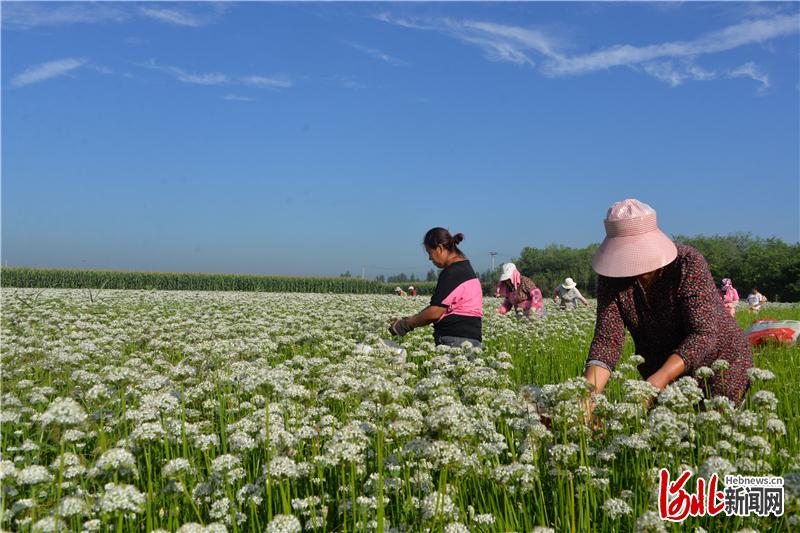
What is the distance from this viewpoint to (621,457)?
4121 millimetres

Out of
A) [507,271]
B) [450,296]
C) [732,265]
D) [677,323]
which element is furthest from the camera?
[732,265]

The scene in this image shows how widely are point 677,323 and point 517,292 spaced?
11.8 meters

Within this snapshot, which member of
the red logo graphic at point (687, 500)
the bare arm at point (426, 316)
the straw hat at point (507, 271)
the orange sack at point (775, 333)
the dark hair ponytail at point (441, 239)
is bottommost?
the red logo graphic at point (687, 500)

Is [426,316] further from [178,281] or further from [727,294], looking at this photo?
[178,281]

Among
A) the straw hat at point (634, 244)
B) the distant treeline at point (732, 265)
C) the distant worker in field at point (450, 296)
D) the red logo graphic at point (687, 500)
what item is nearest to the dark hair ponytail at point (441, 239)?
the distant worker in field at point (450, 296)

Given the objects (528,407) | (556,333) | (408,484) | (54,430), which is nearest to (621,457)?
(528,407)

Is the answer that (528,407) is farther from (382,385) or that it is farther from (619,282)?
(619,282)

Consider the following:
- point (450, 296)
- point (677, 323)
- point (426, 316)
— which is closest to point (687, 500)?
point (677, 323)

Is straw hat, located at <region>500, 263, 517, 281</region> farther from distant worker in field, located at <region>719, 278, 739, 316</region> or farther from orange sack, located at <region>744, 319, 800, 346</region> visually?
distant worker in field, located at <region>719, 278, 739, 316</region>

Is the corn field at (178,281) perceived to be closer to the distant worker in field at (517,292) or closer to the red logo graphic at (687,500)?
the distant worker in field at (517,292)

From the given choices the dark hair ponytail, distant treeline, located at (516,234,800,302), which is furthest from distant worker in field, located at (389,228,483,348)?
distant treeline, located at (516,234,800,302)

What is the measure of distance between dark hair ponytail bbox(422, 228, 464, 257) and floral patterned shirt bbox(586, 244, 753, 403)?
295 centimetres

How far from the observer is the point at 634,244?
16.4 ft

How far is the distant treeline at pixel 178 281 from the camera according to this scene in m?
55.4
